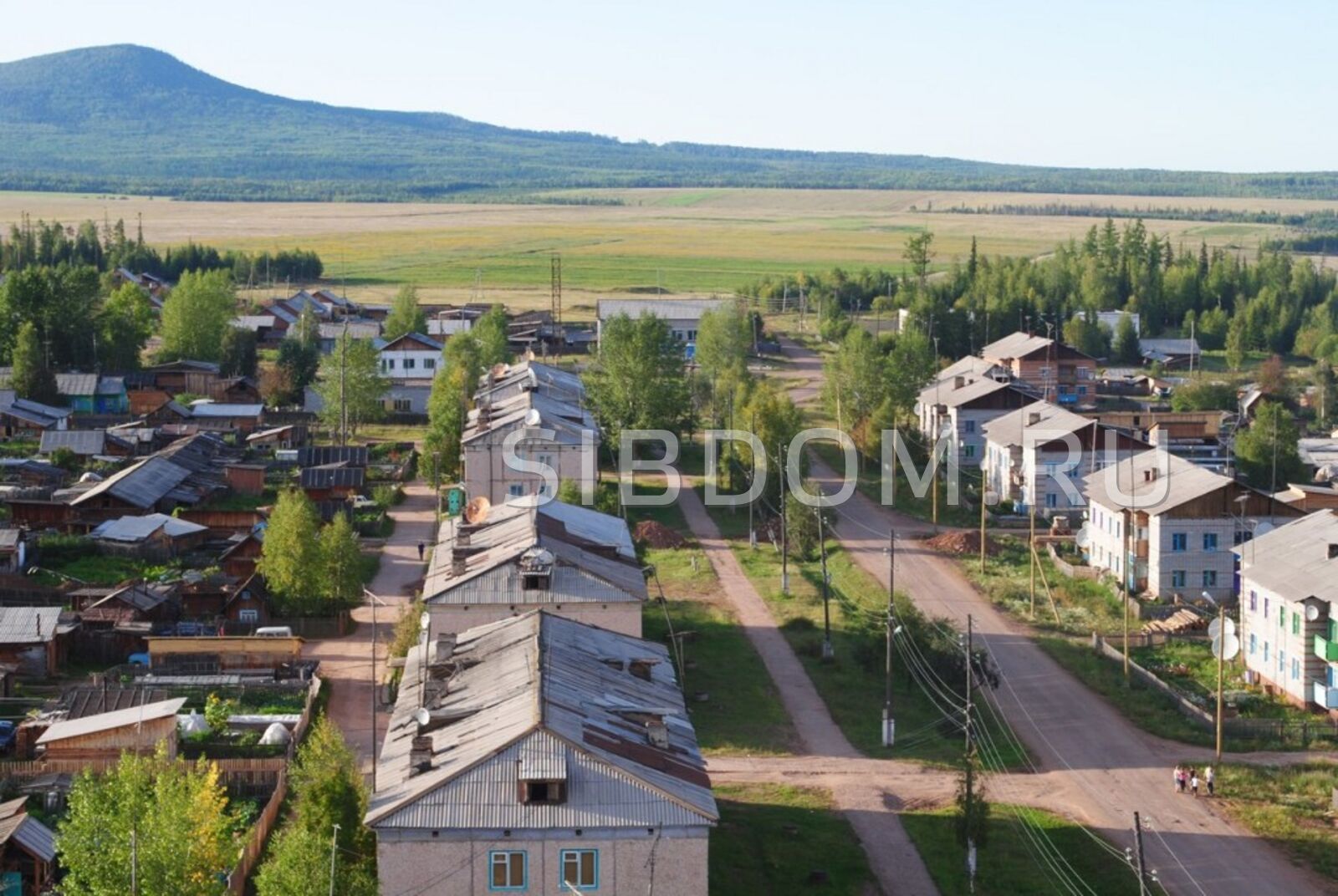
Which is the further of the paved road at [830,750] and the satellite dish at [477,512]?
the satellite dish at [477,512]

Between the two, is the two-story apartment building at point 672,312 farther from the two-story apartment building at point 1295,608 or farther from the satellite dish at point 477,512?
the two-story apartment building at point 1295,608

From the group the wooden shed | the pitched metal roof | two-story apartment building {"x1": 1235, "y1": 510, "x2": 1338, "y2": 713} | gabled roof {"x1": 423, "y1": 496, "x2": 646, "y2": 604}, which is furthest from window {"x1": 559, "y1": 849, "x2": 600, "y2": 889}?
the pitched metal roof

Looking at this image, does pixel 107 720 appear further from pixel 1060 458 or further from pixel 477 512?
pixel 1060 458

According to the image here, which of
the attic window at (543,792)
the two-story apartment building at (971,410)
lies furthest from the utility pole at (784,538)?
the attic window at (543,792)

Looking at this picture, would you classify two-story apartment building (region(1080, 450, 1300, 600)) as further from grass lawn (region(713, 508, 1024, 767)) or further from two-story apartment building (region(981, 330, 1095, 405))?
two-story apartment building (region(981, 330, 1095, 405))

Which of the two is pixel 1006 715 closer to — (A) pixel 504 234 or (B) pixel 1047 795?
(B) pixel 1047 795

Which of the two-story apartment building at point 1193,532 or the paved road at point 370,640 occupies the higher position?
the two-story apartment building at point 1193,532
